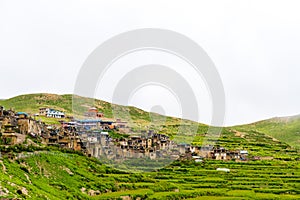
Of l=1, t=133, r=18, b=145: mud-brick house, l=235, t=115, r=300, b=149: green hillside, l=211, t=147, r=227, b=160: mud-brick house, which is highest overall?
l=235, t=115, r=300, b=149: green hillside

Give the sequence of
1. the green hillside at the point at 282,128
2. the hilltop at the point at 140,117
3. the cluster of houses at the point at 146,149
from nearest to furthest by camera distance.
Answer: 1. the cluster of houses at the point at 146,149
2. the hilltop at the point at 140,117
3. the green hillside at the point at 282,128

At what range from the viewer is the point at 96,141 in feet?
175

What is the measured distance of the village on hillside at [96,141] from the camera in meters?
38.0

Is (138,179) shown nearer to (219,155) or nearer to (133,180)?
(133,180)

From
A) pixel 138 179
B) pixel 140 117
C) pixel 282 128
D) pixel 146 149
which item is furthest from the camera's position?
pixel 282 128

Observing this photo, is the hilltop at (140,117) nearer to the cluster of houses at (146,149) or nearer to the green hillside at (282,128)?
the green hillside at (282,128)

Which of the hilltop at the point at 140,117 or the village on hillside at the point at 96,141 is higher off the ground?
the hilltop at the point at 140,117

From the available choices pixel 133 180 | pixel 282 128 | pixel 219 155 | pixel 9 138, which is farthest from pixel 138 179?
pixel 282 128

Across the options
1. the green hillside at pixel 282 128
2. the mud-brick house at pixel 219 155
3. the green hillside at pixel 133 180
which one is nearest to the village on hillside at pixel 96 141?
the mud-brick house at pixel 219 155

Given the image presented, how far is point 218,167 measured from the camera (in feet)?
189

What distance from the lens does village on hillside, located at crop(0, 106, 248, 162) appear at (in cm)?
3797

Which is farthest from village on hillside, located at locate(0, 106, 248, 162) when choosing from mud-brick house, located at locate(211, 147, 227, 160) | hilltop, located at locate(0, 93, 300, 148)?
hilltop, located at locate(0, 93, 300, 148)

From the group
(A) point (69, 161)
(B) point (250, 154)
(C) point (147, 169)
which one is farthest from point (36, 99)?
(A) point (69, 161)

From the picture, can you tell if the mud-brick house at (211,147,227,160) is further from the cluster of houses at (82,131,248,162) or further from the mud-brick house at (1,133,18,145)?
the mud-brick house at (1,133,18,145)
